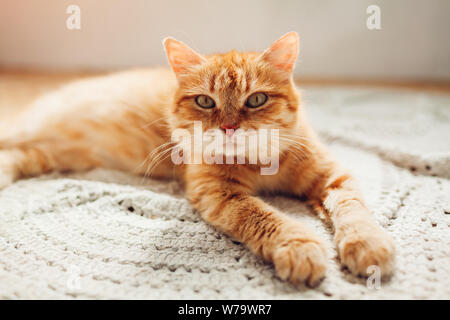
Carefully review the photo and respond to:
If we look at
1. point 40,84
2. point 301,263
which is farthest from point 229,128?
point 40,84

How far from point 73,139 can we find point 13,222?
563 millimetres

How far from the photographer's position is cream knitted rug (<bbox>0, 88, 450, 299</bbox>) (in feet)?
2.73

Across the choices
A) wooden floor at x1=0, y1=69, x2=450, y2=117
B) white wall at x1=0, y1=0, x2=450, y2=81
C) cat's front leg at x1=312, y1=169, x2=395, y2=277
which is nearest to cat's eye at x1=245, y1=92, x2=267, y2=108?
cat's front leg at x1=312, y1=169, x2=395, y2=277

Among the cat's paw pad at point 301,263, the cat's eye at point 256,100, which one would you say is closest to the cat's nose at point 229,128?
the cat's eye at point 256,100

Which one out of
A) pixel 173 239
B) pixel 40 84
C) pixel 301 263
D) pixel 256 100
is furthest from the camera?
pixel 40 84

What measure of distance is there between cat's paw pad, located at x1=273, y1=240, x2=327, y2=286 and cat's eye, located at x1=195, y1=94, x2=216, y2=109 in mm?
557

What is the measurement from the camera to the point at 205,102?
121cm

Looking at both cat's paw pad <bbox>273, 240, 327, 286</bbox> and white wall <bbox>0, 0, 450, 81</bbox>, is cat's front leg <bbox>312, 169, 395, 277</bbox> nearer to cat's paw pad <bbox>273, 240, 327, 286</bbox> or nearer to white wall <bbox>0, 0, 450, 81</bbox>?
cat's paw pad <bbox>273, 240, 327, 286</bbox>

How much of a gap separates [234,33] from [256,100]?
1.91 meters

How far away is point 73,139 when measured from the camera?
160cm

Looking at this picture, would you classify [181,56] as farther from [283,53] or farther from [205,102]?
[283,53]

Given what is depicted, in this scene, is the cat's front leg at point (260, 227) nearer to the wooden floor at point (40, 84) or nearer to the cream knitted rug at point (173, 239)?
the cream knitted rug at point (173, 239)

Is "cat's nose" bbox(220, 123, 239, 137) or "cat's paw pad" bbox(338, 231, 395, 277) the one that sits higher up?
"cat's nose" bbox(220, 123, 239, 137)
